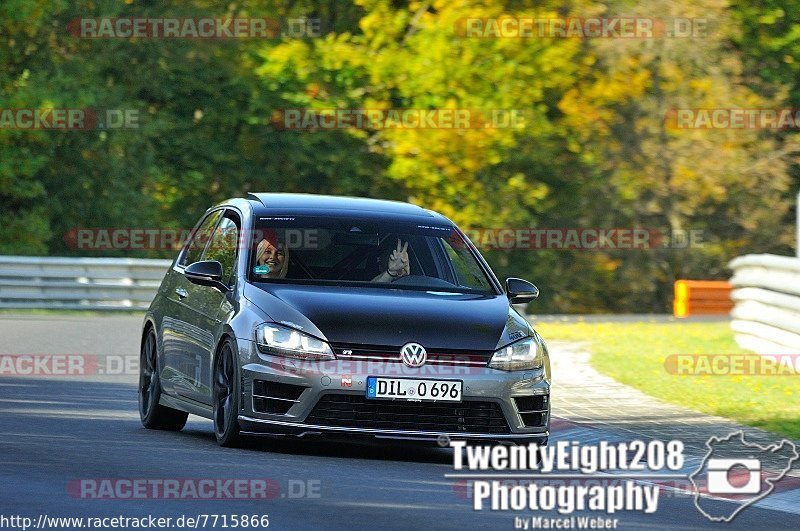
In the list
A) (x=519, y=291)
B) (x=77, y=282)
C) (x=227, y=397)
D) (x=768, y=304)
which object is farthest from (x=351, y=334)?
(x=77, y=282)

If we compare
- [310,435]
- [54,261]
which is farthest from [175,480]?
[54,261]

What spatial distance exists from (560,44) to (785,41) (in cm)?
711

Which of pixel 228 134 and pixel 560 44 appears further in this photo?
pixel 228 134

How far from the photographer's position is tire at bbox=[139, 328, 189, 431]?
13297 millimetres

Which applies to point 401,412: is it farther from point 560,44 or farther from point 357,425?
point 560,44

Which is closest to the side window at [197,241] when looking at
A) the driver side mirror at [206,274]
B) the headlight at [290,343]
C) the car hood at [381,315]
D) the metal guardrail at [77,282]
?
the driver side mirror at [206,274]

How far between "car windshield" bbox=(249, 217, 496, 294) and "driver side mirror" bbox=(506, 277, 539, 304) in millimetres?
114

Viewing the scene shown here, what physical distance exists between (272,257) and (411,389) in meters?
1.55

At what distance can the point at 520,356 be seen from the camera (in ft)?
37.9

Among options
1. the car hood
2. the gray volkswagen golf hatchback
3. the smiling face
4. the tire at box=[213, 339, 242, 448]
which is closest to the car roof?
the gray volkswagen golf hatchback

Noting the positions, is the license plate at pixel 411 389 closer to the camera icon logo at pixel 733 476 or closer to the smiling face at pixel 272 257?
the smiling face at pixel 272 257

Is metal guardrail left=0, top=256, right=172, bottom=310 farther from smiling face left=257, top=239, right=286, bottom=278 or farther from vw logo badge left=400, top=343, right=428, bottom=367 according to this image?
vw logo badge left=400, top=343, right=428, bottom=367

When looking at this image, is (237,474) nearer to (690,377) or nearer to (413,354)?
(413,354)

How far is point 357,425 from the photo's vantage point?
11219 millimetres
